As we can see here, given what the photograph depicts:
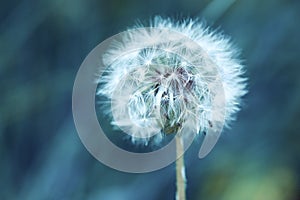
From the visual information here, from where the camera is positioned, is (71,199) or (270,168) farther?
(270,168)

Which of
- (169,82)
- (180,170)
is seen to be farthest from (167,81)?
(180,170)

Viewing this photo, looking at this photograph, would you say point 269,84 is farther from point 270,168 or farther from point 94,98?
point 94,98

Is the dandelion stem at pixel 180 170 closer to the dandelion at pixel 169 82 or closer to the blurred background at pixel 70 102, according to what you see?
the dandelion at pixel 169 82

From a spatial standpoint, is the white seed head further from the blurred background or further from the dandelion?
the blurred background

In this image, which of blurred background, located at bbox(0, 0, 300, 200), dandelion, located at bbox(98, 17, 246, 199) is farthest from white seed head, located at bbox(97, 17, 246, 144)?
blurred background, located at bbox(0, 0, 300, 200)

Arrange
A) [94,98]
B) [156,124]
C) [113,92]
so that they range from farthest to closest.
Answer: [94,98], [113,92], [156,124]

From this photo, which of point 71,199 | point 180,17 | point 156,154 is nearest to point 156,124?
point 156,154

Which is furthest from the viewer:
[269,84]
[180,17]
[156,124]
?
[269,84]
